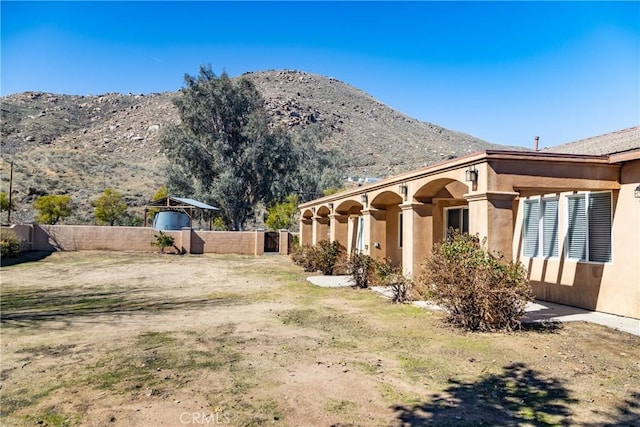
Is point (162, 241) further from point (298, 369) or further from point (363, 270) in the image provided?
point (298, 369)

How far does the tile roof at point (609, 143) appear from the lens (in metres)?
9.29

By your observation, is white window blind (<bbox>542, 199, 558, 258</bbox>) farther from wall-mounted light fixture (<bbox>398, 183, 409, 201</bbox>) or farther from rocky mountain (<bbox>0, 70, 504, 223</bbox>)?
rocky mountain (<bbox>0, 70, 504, 223</bbox>)

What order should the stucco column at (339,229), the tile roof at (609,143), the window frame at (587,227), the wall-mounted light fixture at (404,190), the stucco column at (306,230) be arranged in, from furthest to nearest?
the stucco column at (306,230) < the stucco column at (339,229) < the wall-mounted light fixture at (404,190) < the tile roof at (609,143) < the window frame at (587,227)

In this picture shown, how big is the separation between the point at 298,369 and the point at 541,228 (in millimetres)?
8157

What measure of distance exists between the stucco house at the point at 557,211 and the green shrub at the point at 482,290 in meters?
0.62

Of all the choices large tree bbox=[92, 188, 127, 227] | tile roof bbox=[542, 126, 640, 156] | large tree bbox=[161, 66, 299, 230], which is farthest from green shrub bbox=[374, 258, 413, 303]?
large tree bbox=[92, 188, 127, 227]

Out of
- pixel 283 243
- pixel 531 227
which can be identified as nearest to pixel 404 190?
pixel 531 227

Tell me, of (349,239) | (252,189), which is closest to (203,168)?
(252,189)

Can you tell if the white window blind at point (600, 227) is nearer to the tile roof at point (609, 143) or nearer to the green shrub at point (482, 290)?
the tile roof at point (609, 143)

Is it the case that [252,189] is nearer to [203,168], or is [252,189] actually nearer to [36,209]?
[203,168]

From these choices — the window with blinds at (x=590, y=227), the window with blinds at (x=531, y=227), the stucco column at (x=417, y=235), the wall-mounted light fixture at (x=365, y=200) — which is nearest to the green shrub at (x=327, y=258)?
the wall-mounted light fixture at (x=365, y=200)

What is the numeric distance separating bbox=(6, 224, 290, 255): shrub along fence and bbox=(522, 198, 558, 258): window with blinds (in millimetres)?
20157

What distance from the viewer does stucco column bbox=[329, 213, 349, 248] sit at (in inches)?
725

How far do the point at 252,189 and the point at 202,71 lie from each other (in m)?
10.9
